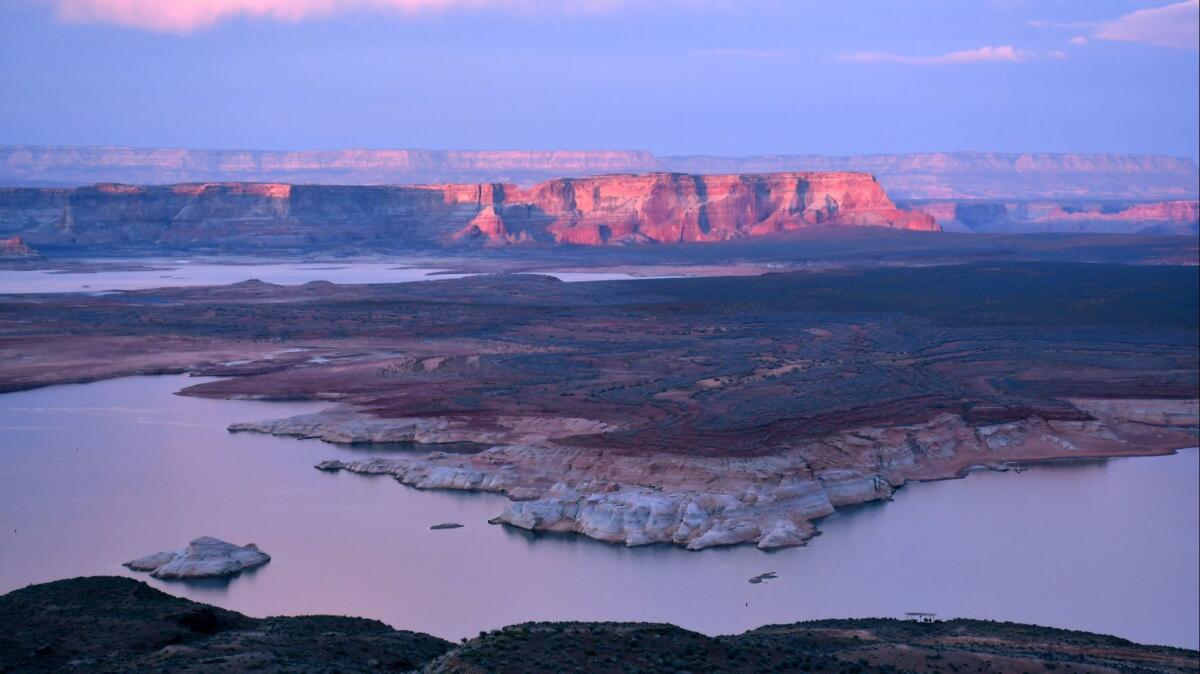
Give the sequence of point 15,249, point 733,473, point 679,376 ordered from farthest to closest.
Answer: point 15,249 → point 679,376 → point 733,473

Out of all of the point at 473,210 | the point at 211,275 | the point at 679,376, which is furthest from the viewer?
the point at 473,210

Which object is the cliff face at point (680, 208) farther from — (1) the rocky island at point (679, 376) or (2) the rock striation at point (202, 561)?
(2) the rock striation at point (202, 561)

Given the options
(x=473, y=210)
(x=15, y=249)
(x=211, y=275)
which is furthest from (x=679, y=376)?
(x=473, y=210)

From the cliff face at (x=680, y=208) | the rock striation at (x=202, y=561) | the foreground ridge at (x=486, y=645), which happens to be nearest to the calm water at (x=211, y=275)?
the cliff face at (x=680, y=208)

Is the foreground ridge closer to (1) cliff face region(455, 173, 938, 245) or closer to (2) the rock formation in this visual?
(2) the rock formation

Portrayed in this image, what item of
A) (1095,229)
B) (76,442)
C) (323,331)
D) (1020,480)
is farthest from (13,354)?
(1095,229)

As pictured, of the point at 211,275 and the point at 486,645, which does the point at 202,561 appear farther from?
the point at 211,275
